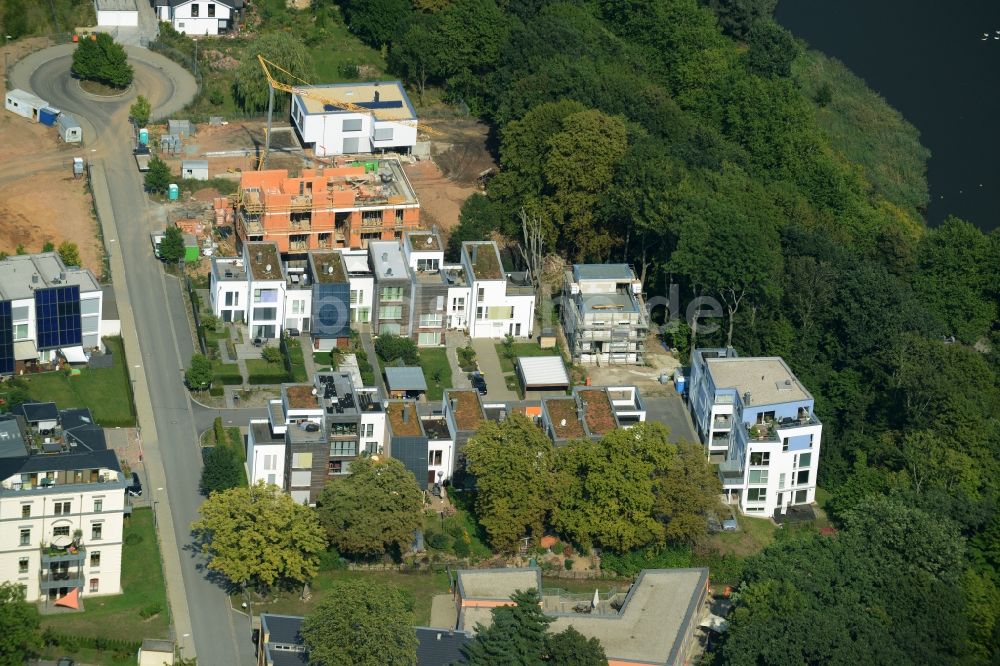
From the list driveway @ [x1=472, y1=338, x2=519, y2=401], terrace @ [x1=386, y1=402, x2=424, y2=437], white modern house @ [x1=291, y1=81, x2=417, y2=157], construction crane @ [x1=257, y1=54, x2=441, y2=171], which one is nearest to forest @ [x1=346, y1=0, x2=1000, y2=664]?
construction crane @ [x1=257, y1=54, x2=441, y2=171]

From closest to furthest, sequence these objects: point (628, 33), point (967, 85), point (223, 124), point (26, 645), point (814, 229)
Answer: point (26, 645) → point (814, 229) → point (223, 124) → point (628, 33) → point (967, 85)

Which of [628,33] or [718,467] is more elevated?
[628,33]

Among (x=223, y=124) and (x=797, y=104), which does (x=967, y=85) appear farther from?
(x=223, y=124)

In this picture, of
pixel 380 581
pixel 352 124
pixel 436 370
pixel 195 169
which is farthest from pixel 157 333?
pixel 352 124

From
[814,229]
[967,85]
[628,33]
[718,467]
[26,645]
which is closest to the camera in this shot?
[26,645]

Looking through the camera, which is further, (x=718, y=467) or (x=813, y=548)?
(x=718, y=467)

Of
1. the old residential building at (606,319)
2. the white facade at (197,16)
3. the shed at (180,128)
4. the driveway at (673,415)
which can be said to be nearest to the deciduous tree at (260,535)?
the driveway at (673,415)

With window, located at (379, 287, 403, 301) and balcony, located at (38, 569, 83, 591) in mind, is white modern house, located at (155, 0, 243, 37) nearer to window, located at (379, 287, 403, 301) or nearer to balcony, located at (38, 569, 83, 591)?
window, located at (379, 287, 403, 301)

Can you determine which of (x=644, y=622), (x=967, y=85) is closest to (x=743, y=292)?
(x=644, y=622)
